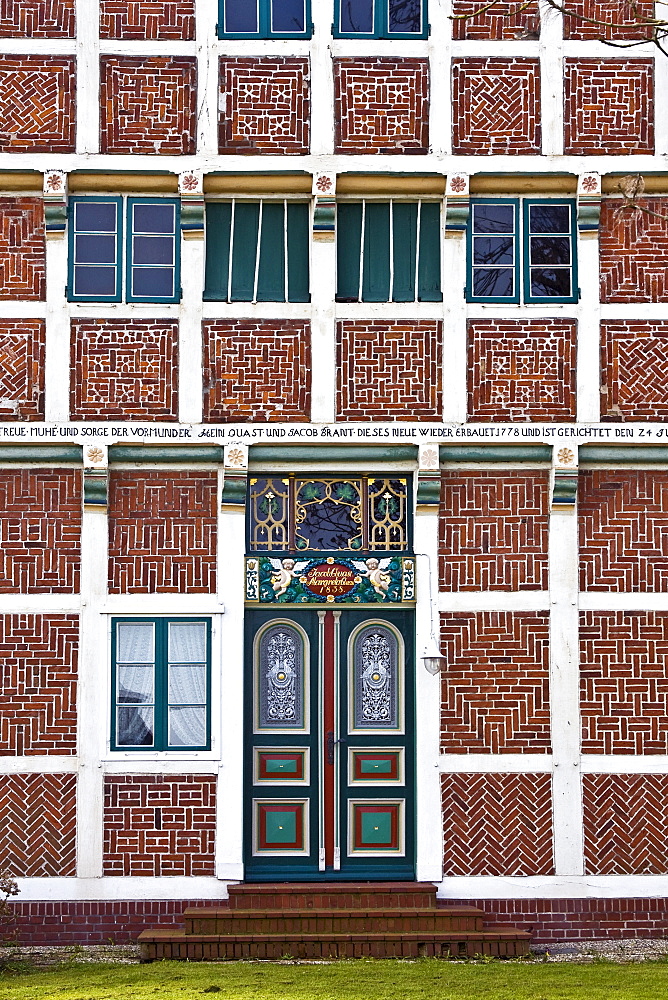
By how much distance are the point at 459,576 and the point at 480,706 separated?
1170 millimetres

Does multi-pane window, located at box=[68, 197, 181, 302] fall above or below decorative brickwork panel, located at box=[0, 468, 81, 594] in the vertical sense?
above

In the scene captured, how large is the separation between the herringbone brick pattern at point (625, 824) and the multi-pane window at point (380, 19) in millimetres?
6979

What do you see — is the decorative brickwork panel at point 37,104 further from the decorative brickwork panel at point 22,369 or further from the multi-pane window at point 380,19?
the multi-pane window at point 380,19

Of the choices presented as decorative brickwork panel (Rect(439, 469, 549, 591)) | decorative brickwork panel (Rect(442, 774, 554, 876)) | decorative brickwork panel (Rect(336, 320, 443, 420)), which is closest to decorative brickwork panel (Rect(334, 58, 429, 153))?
decorative brickwork panel (Rect(336, 320, 443, 420))

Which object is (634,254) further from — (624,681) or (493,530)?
(624,681)

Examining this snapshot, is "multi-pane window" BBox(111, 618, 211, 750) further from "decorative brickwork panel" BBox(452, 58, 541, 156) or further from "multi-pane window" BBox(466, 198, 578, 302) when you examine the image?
"decorative brickwork panel" BBox(452, 58, 541, 156)

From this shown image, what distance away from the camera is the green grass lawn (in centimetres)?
1009

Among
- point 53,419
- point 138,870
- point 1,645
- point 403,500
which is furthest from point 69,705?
point 403,500

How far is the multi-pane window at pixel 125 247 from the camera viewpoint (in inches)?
497

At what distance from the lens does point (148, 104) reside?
12.7 metres

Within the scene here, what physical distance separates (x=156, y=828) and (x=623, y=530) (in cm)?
492

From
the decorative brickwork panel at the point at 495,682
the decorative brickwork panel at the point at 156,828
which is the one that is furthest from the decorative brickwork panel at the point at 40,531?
the decorative brickwork panel at the point at 495,682

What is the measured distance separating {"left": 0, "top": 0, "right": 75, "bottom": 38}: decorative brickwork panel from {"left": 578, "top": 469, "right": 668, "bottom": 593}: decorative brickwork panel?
6.26 meters

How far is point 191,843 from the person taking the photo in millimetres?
12094
